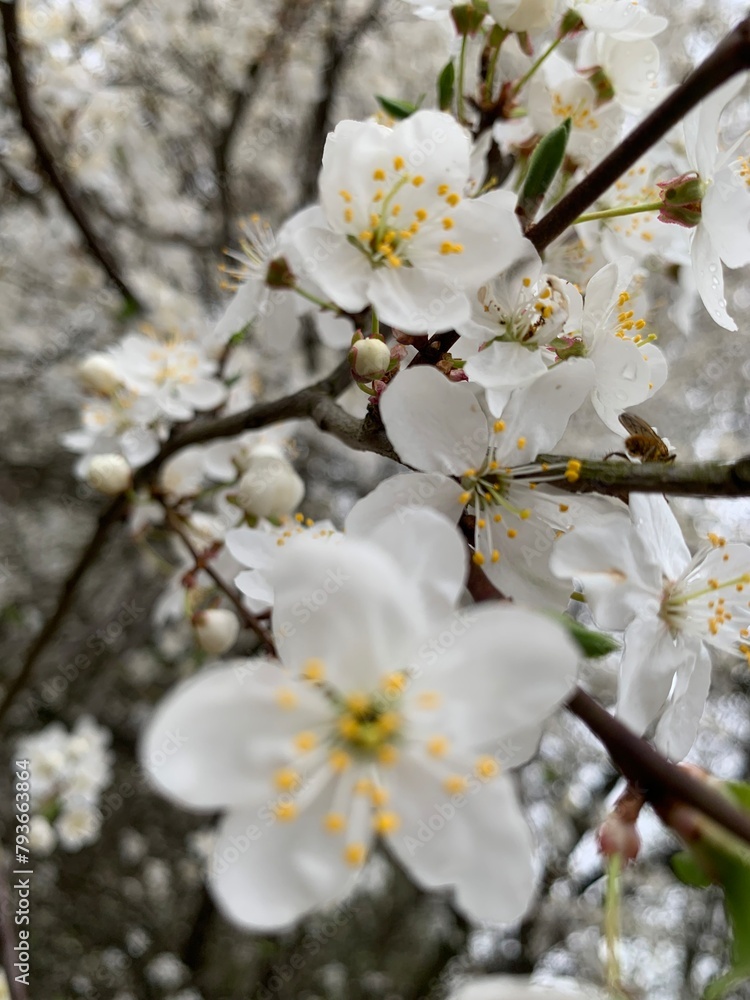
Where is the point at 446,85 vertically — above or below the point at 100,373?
above

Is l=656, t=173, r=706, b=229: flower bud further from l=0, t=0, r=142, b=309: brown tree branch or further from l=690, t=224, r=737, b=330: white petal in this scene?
l=0, t=0, r=142, b=309: brown tree branch

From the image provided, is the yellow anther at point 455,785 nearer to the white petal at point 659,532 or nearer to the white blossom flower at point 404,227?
the white petal at point 659,532

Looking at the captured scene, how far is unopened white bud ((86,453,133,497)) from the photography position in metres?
1.45

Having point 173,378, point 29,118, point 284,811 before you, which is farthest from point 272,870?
point 29,118

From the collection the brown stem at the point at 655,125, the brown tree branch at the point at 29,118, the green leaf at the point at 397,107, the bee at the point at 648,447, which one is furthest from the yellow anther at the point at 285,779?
the brown tree branch at the point at 29,118

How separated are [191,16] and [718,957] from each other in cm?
596

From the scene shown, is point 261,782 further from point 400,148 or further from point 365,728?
point 400,148

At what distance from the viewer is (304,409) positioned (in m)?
0.98

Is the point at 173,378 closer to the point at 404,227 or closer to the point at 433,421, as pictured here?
the point at 404,227

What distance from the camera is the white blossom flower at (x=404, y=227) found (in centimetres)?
77

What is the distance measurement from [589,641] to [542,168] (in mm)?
510

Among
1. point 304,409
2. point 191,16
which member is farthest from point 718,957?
point 191,16

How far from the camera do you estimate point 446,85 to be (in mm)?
1007

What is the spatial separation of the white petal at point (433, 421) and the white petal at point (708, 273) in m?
0.32
